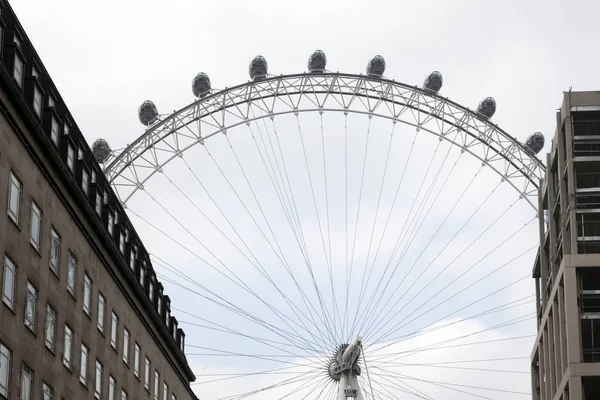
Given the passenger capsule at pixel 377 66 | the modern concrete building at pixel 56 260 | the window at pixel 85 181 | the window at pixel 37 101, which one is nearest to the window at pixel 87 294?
the modern concrete building at pixel 56 260

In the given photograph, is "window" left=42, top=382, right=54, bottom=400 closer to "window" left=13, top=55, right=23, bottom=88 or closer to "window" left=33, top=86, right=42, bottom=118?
"window" left=33, top=86, right=42, bottom=118

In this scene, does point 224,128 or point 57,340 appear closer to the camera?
point 57,340

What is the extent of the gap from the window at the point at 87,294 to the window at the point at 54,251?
4.96 meters

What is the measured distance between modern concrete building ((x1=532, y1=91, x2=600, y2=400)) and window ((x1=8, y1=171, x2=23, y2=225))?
2932 centimetres

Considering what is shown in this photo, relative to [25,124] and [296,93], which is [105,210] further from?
[296,93]

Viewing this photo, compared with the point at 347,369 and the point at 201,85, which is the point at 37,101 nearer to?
the point at 347,369

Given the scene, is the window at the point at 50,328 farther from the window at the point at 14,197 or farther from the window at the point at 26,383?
the window at the point at 14,197

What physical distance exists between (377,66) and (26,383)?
5319cm

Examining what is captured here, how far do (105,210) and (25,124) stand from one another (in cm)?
1643

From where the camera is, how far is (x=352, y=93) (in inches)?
3996

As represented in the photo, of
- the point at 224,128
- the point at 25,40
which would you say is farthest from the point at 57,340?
the point at 224,128

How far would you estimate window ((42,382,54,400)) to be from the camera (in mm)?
56725

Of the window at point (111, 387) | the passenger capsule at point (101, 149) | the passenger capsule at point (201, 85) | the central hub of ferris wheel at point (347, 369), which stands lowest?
the window at point (111, 387)

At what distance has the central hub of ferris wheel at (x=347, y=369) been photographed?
8975 centimetres
